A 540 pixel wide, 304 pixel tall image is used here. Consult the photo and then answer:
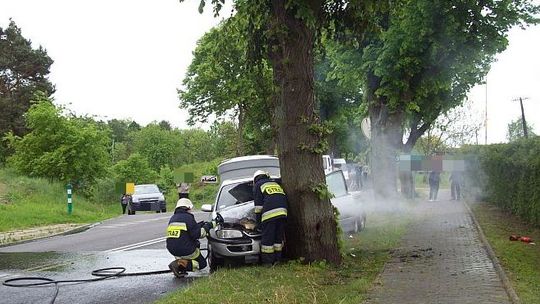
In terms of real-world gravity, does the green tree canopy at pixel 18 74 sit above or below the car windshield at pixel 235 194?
above

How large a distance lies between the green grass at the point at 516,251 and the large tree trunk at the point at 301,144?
284 cm

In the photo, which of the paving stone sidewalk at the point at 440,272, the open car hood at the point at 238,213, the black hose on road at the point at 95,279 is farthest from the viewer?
the open car hood at the point at 238,213

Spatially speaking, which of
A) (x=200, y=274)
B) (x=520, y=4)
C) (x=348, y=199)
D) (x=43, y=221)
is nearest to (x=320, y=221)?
(x=200, y=274)

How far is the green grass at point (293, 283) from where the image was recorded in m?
7.61

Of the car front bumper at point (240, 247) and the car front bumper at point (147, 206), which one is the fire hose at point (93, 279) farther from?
the car front bumper at point (147, 206)

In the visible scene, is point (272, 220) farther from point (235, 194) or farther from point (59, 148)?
point (59, 148)

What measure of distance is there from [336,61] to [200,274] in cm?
1204

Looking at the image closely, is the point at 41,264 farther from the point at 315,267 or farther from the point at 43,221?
the point at 43,221

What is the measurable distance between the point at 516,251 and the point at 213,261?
5.59 meters

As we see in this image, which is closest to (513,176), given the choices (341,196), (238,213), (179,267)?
(341,196)

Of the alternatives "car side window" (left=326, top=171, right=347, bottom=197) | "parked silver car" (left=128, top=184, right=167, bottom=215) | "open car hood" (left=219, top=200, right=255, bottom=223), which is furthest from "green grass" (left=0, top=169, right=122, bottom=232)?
"open car hood" (left=219, top=200, right=255, bottom=223)

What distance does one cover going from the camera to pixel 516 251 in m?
11.7

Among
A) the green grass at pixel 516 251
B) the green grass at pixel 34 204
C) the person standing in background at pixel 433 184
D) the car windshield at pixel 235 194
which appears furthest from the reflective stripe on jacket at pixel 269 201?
the person standing in background at pixel 433 184

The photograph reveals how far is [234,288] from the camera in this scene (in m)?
8.25
